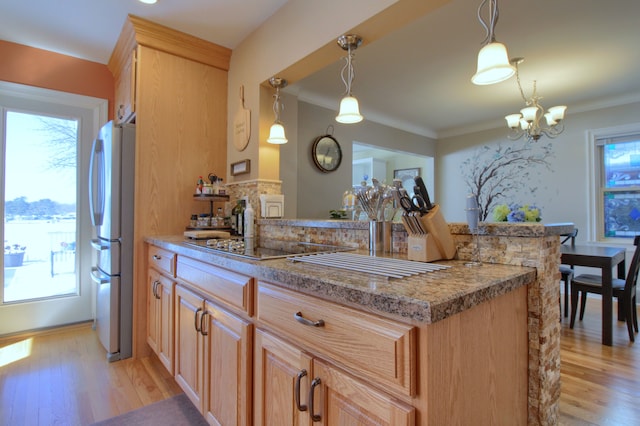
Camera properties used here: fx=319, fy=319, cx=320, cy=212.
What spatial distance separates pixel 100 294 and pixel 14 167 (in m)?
1.40

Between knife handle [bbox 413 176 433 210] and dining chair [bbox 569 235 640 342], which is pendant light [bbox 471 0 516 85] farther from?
dining chair [bbox 569 235 640 342]

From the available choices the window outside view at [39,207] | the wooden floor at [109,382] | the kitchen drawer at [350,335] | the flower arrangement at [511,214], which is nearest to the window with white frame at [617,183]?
the wooden floor at [109,382]

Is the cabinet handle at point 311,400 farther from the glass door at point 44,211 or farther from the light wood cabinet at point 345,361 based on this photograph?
the glass door at point 44,211

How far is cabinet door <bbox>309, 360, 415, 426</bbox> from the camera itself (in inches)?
26.5

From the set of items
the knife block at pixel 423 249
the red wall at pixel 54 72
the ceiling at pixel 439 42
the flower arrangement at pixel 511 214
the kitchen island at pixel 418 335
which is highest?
the ceiling at pixel 439 42

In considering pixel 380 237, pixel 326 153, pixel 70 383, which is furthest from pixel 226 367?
pixel 326 153

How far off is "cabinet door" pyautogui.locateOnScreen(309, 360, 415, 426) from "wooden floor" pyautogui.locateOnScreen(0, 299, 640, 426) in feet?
4.77

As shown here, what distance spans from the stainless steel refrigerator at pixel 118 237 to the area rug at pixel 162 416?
0.73 meters

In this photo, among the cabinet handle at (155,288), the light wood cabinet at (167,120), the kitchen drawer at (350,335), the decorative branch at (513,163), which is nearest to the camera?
the kitchen drawer at (350,335)

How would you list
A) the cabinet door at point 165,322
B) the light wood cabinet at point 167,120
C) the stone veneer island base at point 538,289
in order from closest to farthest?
the stone veneer island base at point 538,289 → the cabinet door at point 165,322 → the light wood cabinet at point 167,120

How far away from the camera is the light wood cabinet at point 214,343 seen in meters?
1.17

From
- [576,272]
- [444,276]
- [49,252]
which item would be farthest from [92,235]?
[576,272]

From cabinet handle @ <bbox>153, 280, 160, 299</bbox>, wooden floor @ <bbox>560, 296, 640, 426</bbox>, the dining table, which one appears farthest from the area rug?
the dining table

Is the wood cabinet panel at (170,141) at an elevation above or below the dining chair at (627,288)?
above
